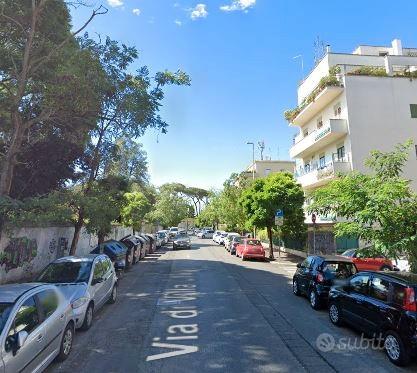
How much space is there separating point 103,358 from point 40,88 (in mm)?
9609

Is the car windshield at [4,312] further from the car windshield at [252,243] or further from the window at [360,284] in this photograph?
the car windshield at [252,243]

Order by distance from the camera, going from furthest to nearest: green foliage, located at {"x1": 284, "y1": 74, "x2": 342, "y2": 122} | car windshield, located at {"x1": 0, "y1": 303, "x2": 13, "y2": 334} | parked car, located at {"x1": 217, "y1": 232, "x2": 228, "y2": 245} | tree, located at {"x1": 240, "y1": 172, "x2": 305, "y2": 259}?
parked car, located at {"x1": 217, "y1": 232, "x2": 228, "y2": 245} → green foliage, located at {"x1": 284, "y1": 74, "x2": 342, "y2": 122} → tree, located at {"x1": 240, "y1": 172, "x2": 305, "y2": 259} → car windshield, located at {"x1": 0, "y1": 303, "x2": 13, "y2": 334}

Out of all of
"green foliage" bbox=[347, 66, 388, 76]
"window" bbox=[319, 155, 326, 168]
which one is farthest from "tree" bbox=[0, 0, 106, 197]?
"window" bbox=[319, 155, 326, 168]

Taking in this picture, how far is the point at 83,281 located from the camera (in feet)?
30.4

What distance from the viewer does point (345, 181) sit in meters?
10.6

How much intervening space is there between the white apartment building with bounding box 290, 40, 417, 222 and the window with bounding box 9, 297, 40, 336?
856 inches

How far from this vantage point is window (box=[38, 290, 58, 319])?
242 inches

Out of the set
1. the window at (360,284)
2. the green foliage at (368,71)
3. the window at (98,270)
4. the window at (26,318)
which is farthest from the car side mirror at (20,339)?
the green foliage at (368,71)

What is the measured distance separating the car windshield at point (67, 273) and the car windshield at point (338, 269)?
6.51m

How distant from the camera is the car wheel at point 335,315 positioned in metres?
9.03

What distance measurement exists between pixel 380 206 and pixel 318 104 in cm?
2106

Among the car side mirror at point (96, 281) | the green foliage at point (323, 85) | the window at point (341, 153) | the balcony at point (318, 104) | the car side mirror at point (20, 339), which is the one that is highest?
the green foliage at point (323, 85)

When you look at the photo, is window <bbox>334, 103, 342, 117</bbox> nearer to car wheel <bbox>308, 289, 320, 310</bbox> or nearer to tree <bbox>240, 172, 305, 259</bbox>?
tree <bbox>240, 172, 305, 259</bbox>

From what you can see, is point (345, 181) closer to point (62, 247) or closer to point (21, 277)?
point (21, 277)
